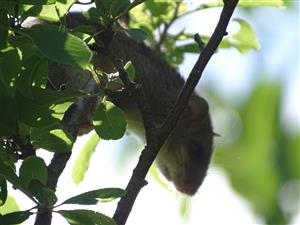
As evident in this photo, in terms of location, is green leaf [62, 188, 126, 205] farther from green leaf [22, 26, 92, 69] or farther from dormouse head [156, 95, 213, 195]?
dormouse head [156, 95, 213, 195]

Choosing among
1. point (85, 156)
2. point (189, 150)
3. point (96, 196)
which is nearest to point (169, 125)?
point (96, 196)

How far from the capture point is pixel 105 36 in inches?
87.7

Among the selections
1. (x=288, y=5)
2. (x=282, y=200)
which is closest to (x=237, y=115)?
(x=282, y=200)

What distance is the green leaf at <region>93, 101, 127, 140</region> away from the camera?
213 centimetres

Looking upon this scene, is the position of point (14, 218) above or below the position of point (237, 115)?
below

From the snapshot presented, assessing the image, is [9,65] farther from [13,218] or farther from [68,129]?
[68,129]

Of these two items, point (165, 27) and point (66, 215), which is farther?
point (165, 27)

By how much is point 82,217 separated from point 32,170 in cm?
21

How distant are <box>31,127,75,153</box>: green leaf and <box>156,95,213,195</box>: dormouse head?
339 cm

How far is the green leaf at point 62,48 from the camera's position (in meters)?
1.57

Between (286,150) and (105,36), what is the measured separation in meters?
0.79

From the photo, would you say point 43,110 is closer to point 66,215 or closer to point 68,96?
point 68,96

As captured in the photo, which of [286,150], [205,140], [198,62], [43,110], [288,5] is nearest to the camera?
[286,150]

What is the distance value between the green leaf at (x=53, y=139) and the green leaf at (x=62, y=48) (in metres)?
0.44
